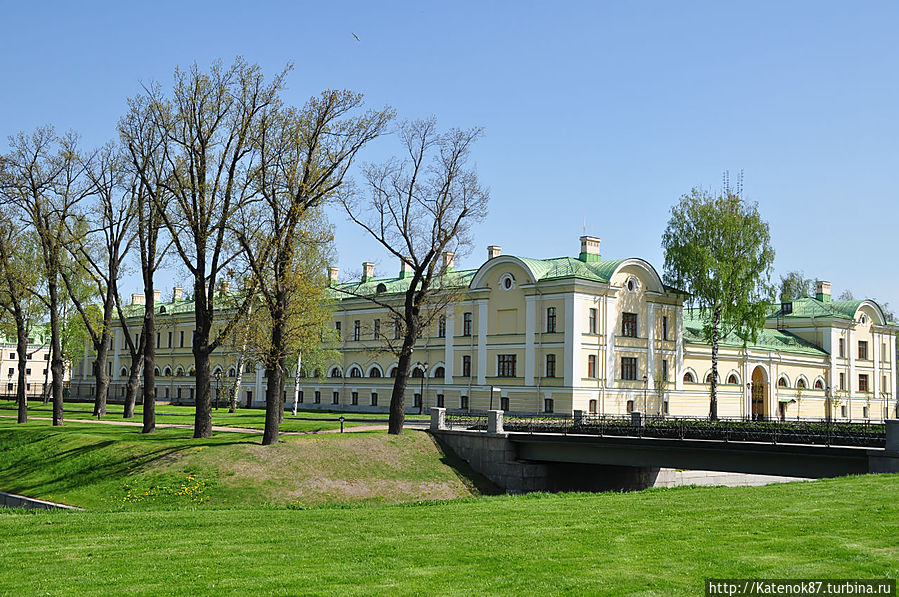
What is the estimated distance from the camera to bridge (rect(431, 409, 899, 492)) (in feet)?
88.0

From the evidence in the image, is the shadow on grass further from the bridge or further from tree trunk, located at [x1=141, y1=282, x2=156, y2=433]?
tree trunk, located at [x1=141, y1=282, x2=156, y2=433]

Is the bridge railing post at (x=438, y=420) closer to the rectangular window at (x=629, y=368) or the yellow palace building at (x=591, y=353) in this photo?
the yellow palace building at (x=591, y=353)

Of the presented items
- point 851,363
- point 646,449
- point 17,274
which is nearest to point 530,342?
point 646,449

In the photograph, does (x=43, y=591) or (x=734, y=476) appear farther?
(x=734, y=476)

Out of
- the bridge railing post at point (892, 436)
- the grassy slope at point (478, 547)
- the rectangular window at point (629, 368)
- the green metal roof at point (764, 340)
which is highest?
A: the green metal roof at point (764, 340)

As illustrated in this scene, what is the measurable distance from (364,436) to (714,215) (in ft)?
101

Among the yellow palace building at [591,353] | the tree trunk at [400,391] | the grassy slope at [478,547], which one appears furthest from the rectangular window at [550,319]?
the grassy slope at [478,547]

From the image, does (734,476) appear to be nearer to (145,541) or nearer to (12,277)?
(145,541)

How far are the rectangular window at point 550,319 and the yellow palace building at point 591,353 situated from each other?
100 millimetres

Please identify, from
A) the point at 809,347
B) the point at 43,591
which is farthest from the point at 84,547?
the point at 809,347

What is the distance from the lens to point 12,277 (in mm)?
41094

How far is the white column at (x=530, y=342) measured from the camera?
5381 centimetres

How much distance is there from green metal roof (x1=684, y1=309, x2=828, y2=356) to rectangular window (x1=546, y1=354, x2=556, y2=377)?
1214 cm

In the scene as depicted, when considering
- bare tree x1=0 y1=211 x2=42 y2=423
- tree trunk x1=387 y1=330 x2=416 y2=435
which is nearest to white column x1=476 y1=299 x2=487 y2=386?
tree trunk x1=387 y1=330 x2=416 y2=435
